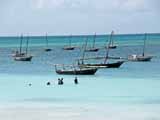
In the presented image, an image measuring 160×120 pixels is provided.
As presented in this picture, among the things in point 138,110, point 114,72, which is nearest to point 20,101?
point 138,110

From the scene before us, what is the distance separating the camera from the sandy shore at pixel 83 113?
24.7 meters

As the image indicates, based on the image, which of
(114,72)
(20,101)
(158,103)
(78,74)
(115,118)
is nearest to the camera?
(115,118)

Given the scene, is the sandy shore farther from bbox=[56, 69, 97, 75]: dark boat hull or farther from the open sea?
bbox=[56, 69, 97, 75]: dark boat hull

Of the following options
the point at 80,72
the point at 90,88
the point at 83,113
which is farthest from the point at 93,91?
the point at 80,72

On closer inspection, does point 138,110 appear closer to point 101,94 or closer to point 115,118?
point 115,118

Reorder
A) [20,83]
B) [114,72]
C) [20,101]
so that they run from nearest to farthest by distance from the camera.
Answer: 1. [20,101]
2. [20,83]
3. [114,72]

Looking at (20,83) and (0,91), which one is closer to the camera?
(0,91)

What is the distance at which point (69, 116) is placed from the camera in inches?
982

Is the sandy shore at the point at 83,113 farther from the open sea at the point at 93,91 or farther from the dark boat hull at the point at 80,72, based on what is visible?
the dark boat hull at the point at 80,72

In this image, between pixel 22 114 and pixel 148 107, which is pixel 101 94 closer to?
pixel 148 107

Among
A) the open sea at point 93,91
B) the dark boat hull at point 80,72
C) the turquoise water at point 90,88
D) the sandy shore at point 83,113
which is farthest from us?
the dark boat hull at point 80,72

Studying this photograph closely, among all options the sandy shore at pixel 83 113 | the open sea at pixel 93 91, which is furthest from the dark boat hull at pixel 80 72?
the sandy shore at pixel 83 113

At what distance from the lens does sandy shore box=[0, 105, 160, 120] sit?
2468 cm

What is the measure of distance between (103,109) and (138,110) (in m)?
1.55
